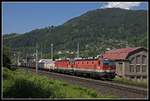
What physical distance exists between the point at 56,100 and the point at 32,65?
90.0 m

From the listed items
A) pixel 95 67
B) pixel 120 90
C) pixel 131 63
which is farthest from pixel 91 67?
pixel 120 90

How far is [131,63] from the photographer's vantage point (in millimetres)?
66562

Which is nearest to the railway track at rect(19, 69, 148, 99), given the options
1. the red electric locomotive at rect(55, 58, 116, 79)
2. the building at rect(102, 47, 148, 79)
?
the red electric locomotive at rect(55, 58, 116, 79)

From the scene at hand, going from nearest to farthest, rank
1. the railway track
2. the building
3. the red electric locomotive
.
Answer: the railway track, the red electric locomotive, the building

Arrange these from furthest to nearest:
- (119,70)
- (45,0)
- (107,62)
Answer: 1. (119,70)
2. (107,62)
3. (45,0)

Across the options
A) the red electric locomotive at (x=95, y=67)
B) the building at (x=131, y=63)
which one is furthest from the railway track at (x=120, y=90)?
the building at (x=131, y=63)

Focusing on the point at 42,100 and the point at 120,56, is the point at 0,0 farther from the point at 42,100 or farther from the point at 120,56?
the point at 120,56

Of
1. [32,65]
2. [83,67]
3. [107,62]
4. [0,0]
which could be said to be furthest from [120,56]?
[0,0]

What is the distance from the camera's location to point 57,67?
83062mm

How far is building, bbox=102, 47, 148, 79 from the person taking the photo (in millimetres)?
65062

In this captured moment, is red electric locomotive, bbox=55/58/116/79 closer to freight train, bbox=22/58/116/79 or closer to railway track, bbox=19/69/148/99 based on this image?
freight train, bbox=22/58/116/79

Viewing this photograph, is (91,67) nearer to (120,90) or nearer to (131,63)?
(131,63)

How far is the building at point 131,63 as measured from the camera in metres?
65.1

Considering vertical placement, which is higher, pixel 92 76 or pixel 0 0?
pixel 0 0
